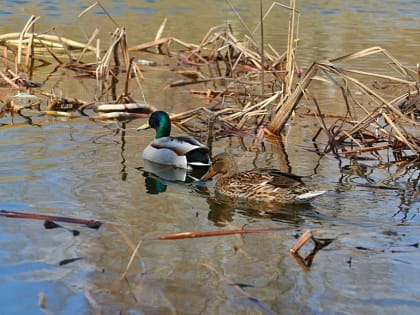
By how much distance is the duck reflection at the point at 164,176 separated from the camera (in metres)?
7.80

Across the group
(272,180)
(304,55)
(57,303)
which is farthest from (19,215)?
(304,55)

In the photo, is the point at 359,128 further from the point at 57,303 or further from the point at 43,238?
the point at 57,303

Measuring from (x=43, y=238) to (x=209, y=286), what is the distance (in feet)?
4.33

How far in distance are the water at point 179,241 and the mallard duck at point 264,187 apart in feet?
0.45

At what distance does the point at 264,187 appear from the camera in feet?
24.3

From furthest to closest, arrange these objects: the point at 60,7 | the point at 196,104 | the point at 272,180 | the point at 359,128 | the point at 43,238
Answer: the point at 60,7
the point at 196,104
the point at 359,128
the point at 272,180
the point at 43,238

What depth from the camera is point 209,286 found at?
5.11 m

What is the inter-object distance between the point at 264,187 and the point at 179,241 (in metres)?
1.68

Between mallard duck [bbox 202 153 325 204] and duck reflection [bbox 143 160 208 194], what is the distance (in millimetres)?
480

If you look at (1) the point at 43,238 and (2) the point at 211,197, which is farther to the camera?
(2) the point at 211,197

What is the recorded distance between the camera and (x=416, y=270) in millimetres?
5520

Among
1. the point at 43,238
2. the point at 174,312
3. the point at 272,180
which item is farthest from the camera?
the point at 272,180

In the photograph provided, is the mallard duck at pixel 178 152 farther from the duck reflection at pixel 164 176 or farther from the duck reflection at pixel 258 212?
the duck reflection at pixel 258 212

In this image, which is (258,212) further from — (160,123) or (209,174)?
(160,123)
